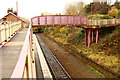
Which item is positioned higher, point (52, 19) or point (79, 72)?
point (52, 19)

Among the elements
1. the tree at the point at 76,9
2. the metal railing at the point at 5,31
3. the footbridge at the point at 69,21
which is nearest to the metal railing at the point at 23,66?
the metal railing at the point at 5,31

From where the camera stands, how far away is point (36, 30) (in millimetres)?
65938

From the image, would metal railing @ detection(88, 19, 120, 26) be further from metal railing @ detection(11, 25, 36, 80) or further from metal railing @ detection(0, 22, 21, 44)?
metal railing @ detection(11, 25, 36, 80)

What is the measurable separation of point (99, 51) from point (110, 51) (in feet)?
6.46

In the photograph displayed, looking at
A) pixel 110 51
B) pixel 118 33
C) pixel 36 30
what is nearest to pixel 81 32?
pixel 118 33

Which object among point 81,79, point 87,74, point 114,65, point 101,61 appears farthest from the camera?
point 101,61

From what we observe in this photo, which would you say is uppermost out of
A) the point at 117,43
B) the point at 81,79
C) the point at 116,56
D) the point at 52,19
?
the point at 52,19

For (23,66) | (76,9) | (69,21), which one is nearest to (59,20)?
(69,21)

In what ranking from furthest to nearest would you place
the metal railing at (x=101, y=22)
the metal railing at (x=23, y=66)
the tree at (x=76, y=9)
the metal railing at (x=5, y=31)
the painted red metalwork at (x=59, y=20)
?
1. the tree at (x=76, y=9)
2. the metal railing at (x=101, y=22)
3. the painted red metalwork at (x=59, y=20)
4. the metal railing at (x=5, y=31)
5. the metal railing at (x=23, y=66)

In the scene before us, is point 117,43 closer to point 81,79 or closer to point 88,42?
point 88,42

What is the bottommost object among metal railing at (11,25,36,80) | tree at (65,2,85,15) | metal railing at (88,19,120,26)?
metal railing at (11,25,36,80)

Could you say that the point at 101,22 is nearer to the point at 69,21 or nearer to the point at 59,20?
the point at 69,21

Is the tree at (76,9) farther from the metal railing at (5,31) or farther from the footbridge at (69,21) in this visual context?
the metal railing at (5,31)

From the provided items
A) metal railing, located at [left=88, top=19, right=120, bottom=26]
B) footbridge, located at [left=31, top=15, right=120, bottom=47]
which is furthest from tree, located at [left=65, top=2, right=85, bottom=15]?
footbridge, located at [left=31, top=15, right=120, bottom=47]
